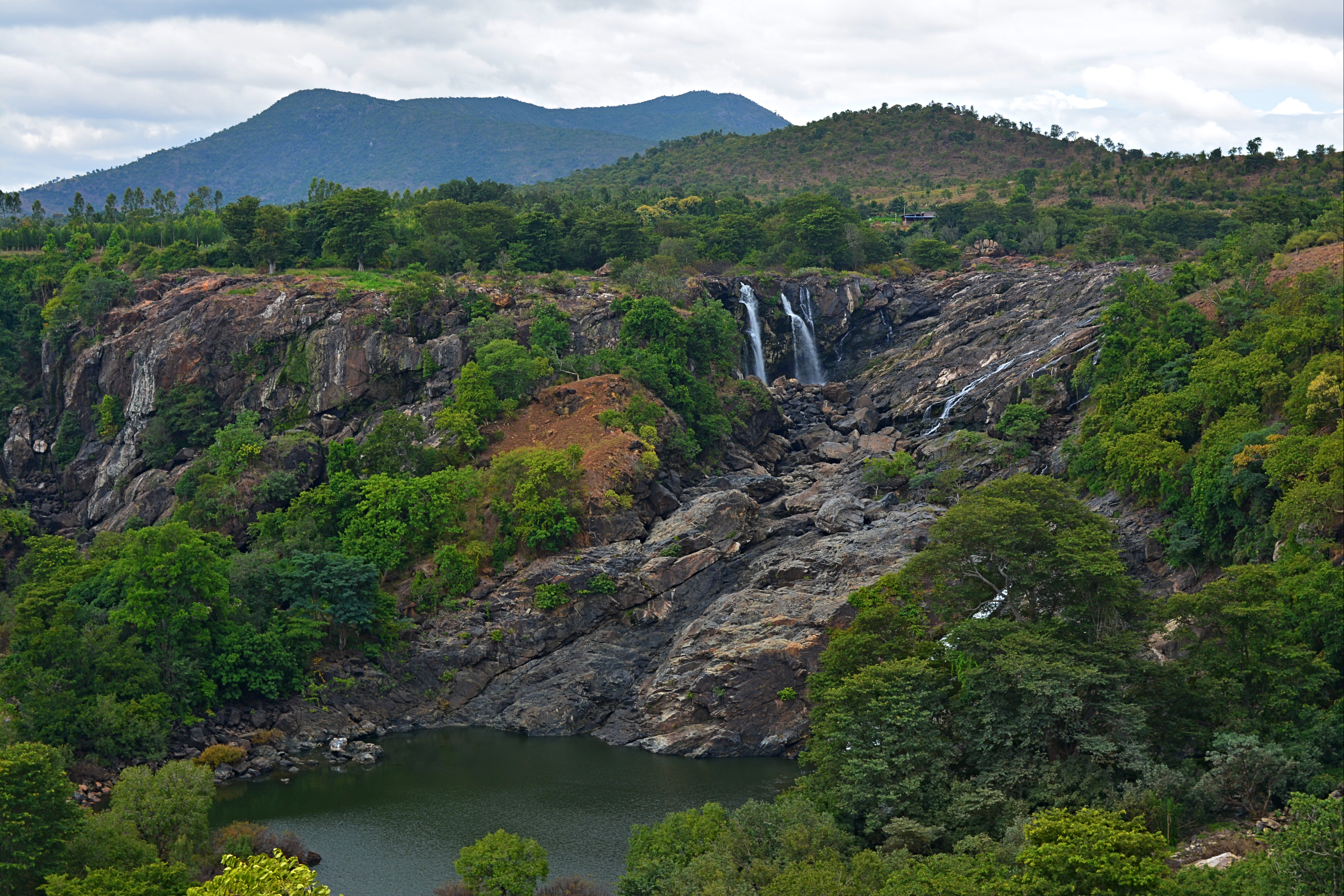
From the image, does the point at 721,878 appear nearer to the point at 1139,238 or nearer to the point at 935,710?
the point at 935,710

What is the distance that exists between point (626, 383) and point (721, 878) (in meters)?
43.4

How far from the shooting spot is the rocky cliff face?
52.2 metres

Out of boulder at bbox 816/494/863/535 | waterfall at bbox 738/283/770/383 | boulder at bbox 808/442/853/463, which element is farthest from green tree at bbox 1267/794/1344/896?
waterfall at bbox 738/283/770/383

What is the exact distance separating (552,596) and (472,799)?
13.8 metres

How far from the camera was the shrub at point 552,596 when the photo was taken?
56.9 meters

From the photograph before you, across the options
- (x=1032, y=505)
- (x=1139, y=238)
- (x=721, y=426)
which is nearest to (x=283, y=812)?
(x=1032, y=505)

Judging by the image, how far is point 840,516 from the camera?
203 ft

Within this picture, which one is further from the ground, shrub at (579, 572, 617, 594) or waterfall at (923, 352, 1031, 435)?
waterfall at (923, 352, 1031, 435)

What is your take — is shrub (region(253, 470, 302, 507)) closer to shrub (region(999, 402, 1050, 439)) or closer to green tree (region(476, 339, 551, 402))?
green tree (region(476, 339, 551, 402))

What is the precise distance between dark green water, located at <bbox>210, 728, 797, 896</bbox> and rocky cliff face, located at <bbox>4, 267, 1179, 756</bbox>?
183 centimetres

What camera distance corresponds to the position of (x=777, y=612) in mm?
53500

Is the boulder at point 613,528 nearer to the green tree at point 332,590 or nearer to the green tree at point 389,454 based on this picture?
the green tree at point 389,454

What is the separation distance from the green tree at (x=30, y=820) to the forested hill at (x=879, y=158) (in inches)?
4756

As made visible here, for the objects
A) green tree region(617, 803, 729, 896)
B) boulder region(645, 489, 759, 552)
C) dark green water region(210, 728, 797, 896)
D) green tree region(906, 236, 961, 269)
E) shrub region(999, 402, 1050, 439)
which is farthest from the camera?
green tree region(906, 236, 961, 269)
